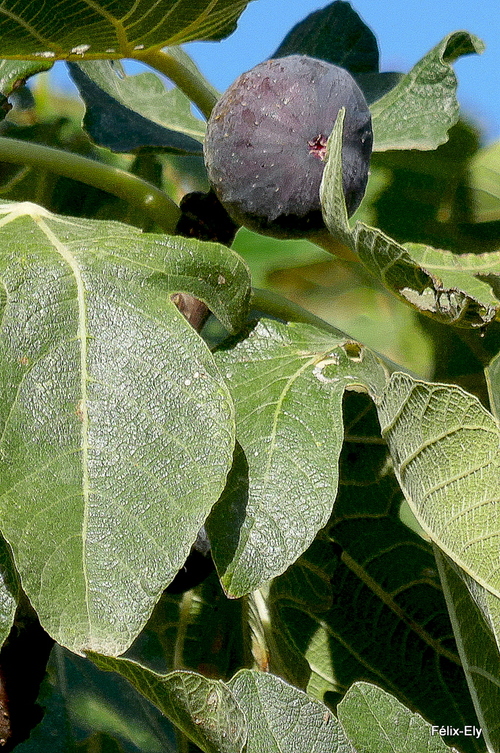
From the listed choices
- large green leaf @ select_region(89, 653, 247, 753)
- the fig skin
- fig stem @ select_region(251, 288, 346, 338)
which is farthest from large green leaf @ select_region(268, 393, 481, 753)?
large green leaf @ select_region(89, 653, 247, 753)

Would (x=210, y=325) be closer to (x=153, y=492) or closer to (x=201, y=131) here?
(x=201, y=131)

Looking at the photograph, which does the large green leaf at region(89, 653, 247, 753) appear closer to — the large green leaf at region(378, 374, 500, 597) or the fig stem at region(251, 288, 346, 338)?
the large green leaf at region(378, 374, 500, 597)

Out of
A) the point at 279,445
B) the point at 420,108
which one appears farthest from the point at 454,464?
the point at 420,108

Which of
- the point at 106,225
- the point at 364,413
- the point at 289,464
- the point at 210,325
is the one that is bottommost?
the point at 210,325

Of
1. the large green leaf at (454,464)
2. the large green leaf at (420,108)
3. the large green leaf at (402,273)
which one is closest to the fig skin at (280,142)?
the large green leaf at (402,273)

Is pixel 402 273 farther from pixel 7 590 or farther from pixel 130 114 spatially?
pixel 130 114

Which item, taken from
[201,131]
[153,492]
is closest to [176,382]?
[153,492]
